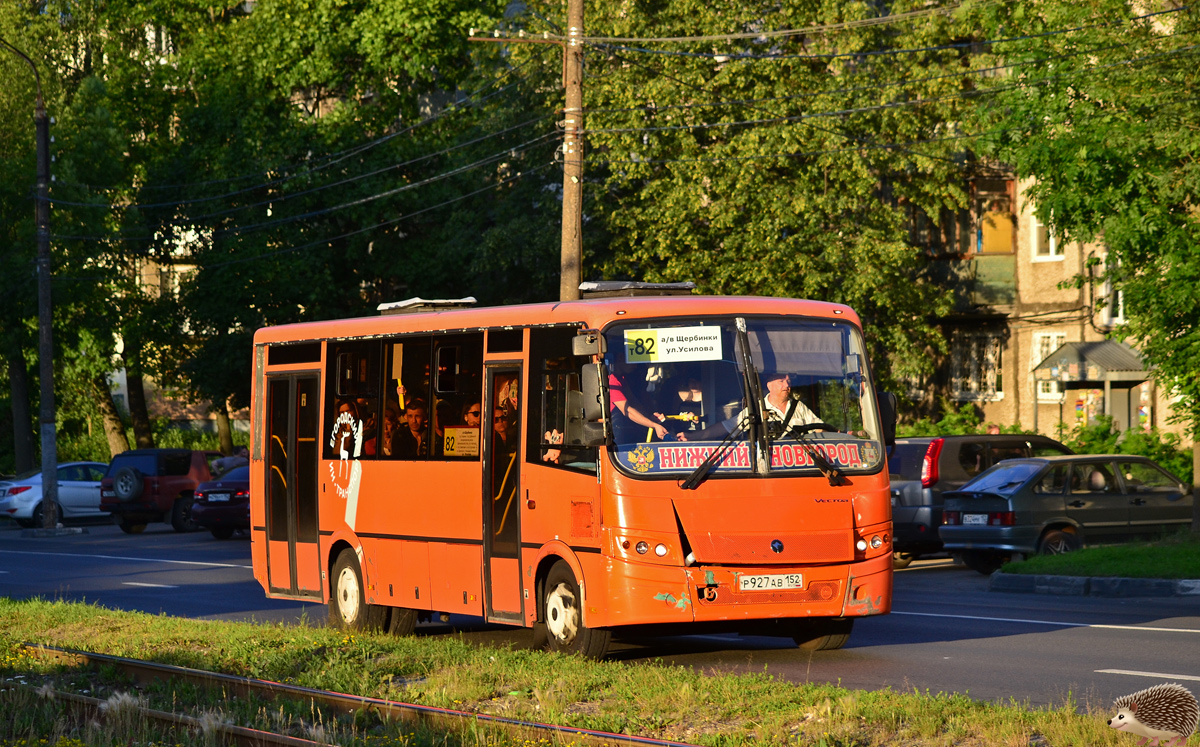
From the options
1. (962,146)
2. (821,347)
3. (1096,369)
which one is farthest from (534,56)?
(821,347)

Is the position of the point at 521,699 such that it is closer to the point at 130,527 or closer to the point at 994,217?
the point at 130,527

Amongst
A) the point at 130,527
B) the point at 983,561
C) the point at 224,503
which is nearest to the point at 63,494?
the point at 130,527

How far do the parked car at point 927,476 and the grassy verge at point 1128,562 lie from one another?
79.1 inches

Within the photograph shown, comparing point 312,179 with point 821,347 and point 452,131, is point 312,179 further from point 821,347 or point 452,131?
point 821,347

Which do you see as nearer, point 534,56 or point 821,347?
point 821,347

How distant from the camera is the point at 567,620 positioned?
39.2 feet

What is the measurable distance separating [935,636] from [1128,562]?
520 cm

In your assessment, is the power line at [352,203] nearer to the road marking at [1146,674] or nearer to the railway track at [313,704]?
the railway track at [313,704]

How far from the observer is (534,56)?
3731 cm

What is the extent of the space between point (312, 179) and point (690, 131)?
11.3 meters

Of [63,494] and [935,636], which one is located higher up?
[63,494]

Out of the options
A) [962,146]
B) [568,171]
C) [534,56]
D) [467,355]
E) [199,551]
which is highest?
[534,56]

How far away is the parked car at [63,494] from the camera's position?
3628 cm

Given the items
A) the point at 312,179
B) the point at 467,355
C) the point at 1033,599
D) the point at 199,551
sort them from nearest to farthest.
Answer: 1. the point at 467,355
2. the point at 1033,599
3. the point at 199,551
4. the point at 312,179
